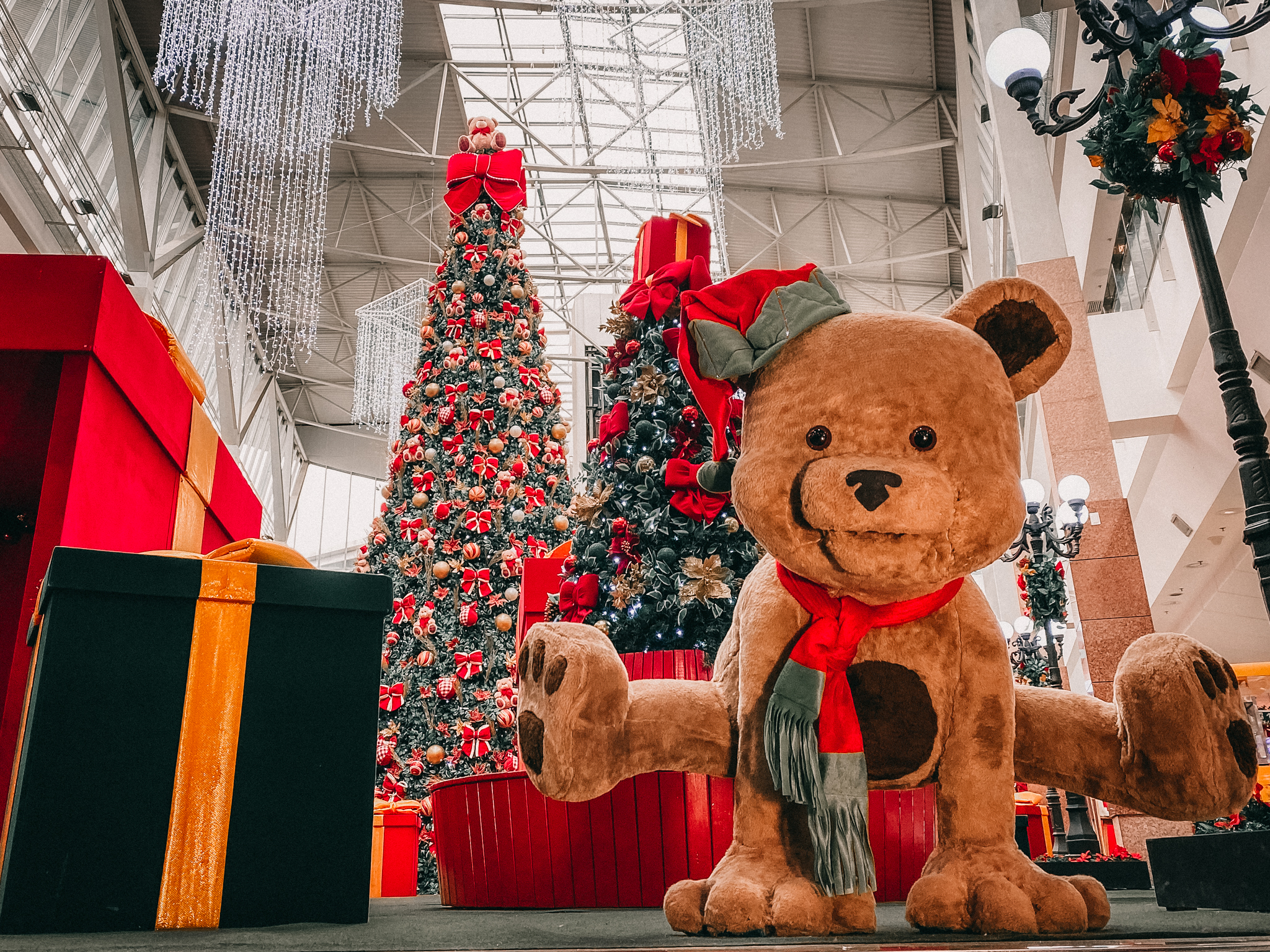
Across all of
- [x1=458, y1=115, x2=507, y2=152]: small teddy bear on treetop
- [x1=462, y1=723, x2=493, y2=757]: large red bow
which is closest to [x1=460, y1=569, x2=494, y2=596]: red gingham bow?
[x1=462, y1=723, x2=493, y2=757]: large red bow

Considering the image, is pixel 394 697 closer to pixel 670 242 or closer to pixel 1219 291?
pixel 670 242

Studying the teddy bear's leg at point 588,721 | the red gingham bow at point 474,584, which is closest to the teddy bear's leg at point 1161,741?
the teddy bear's leg at point 588,721

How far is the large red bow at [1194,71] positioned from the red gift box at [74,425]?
3.83 metres

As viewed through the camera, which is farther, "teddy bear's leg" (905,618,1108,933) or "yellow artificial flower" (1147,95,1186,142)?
"yellow artificial flower" (1147,95,1186,142)

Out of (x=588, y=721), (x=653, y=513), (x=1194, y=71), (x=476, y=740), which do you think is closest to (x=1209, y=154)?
(x=1194, y=71)

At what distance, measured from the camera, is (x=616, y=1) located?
37.8ft

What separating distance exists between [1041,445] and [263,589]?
1319cm

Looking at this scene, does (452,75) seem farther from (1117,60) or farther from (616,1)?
(1117,60)

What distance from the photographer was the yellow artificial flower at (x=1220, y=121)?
348cm

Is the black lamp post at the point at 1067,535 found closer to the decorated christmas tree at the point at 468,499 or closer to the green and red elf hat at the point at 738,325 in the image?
the decorated christmas tree at the point at 468,499

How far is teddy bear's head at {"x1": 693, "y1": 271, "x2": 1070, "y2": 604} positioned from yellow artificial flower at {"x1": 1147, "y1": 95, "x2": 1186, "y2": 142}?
2.43m

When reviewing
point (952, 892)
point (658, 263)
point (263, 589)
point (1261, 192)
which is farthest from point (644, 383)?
point (1261, 192)

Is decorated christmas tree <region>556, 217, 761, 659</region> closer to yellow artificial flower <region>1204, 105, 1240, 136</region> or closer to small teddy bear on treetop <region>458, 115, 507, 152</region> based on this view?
yellow artificial flower <region>1204, 105, 1240, 136</region>

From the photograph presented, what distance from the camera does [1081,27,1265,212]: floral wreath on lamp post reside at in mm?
3465
